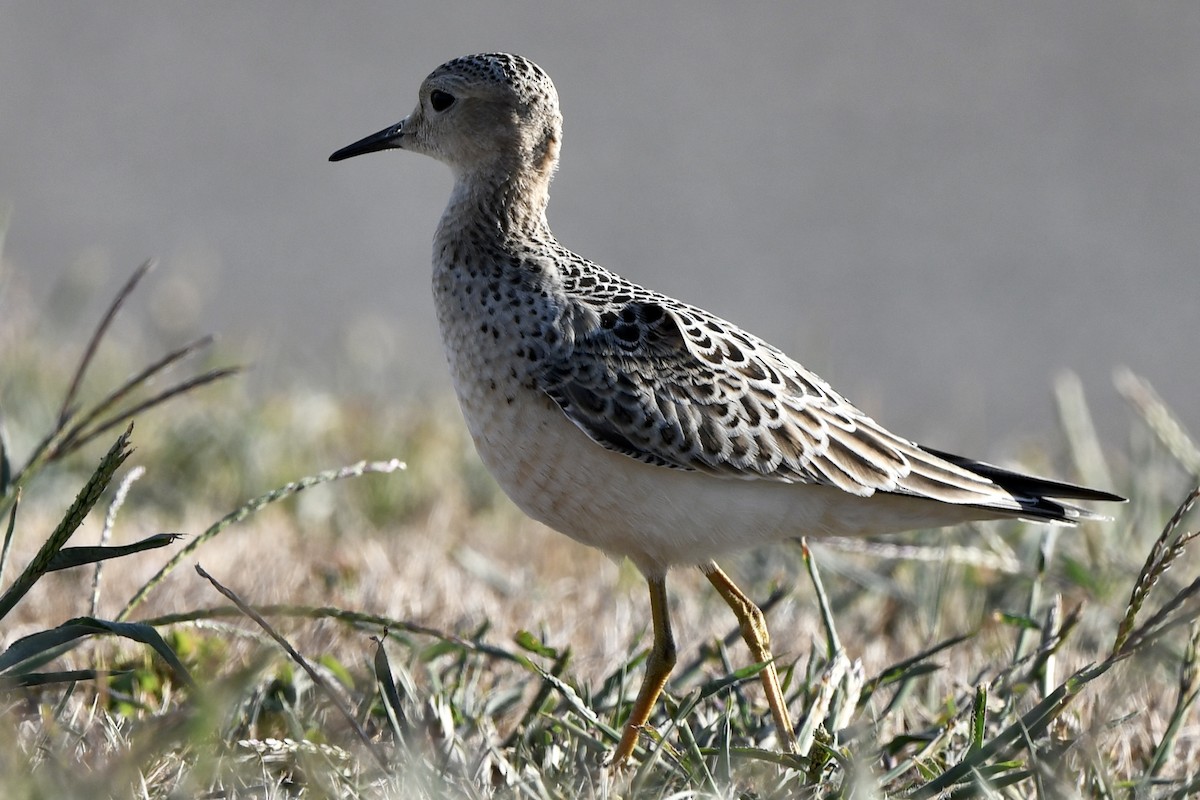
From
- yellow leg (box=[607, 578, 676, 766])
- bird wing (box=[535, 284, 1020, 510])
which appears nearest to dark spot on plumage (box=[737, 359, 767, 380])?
bird wing (box=[535, 284, 1020, 510])

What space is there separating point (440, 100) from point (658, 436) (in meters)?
1.52

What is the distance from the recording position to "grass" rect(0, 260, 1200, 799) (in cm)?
312

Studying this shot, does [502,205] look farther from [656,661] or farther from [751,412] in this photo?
[656,661]

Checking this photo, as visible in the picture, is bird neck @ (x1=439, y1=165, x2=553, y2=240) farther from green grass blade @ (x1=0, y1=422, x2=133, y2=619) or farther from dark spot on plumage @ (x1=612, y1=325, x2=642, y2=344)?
green grass blade @ (x1=0, y1=422, x2=133, y2=619)

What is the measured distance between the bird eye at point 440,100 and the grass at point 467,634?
4.01ft

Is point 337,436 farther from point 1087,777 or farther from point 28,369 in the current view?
point 1087,777

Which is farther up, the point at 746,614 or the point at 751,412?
the point at 751,412

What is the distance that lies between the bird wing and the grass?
31 centimetres

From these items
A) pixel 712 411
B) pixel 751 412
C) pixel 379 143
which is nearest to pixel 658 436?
pixel 712 411

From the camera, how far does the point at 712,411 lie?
4.13 meters

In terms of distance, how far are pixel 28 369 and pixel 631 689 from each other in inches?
161

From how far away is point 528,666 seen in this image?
→ 3490 mm

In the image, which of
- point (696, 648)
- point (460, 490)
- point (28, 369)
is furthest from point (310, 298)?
point (696, 648)

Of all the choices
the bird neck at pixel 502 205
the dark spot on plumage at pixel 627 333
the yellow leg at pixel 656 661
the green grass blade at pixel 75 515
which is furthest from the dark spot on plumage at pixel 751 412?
the green grass blade at pixel 75 515
